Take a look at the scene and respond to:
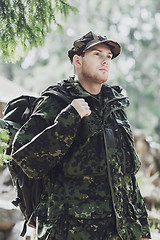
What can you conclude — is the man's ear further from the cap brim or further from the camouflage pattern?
the camouflage pattern

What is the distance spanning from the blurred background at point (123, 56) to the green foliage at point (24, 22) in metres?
12.9

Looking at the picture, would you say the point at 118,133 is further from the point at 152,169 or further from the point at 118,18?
the point at 118,18

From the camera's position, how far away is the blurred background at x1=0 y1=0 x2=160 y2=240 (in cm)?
1708

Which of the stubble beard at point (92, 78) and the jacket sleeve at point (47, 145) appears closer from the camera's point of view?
the jacket sleeve at point (47, 145)

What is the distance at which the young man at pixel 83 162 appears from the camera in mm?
2400

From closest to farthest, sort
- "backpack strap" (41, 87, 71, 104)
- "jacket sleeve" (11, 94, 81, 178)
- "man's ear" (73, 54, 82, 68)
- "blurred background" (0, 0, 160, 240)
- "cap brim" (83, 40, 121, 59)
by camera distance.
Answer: "jacket sleeve" (11, 94, 81, 178)
"backpack strap" (41, 87, 71, 104)
"cap brim" (83, 40, 121, 59)
"man's ear" (73, 54, 82, 68)
"blurred background" (0, 0, 160, 240)

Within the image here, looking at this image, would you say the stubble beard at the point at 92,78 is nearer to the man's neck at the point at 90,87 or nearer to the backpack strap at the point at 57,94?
the man's neck at the point at 90,87

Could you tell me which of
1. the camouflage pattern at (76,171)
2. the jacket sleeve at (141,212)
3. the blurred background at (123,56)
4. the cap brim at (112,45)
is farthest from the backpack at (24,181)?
the blurred background at (123,56)

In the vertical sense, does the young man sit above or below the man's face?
below

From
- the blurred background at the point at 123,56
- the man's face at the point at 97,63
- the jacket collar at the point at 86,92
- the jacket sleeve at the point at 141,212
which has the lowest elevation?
the jacket sleeve at the point at 141,212

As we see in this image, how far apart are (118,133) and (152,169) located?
23.5 ft

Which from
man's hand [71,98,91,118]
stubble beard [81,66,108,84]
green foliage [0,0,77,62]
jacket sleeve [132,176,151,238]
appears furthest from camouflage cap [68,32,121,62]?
jacket sleeve [132,176,151,238]

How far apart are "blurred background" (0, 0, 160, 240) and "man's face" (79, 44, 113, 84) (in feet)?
44.5

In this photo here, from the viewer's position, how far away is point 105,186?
250 cm
